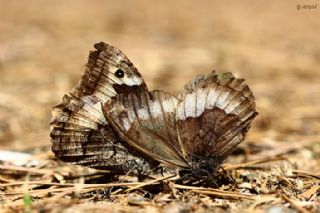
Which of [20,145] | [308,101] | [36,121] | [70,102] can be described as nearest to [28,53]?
[36,121]

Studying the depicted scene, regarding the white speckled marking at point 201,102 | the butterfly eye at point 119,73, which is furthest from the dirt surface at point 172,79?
the butterfly eye at point 119,73

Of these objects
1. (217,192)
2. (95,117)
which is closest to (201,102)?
(217,192)

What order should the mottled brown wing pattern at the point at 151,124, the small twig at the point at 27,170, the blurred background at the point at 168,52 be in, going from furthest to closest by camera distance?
1. the blurred background at the point at 168,52
2. the small twig at the point at 27,170
3. the mottled brown wing pattern at the point at 151,124

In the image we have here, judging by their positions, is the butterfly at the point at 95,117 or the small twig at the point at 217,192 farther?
the butterfly at the point at 95,117

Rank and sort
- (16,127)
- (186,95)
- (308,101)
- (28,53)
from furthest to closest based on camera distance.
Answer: (28,53) → (308,101) → (16,127) → (186,95)

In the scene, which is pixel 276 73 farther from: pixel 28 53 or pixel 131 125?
pixel 131 125

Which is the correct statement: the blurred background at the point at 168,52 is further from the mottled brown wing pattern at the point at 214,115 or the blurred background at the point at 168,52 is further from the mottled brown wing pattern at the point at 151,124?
the mottled brown wing pattern at the point at 151,124

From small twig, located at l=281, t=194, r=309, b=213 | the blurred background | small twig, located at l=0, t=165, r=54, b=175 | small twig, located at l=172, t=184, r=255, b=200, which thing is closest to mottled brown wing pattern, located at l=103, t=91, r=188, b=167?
small twig, located at l=172, t=184, r=255, b=200
